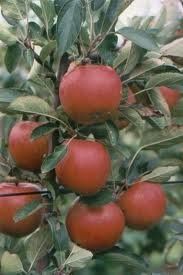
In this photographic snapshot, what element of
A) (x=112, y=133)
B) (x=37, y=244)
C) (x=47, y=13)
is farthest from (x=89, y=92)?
(x=37, y=244)

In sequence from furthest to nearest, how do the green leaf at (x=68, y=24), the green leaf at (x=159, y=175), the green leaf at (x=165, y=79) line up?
the green leaf at (x=159, y=175) → the green leaf at (x=165, y=79) → the green leaf at (x=68, y=24)

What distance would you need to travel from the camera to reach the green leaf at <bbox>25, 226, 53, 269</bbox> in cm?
122

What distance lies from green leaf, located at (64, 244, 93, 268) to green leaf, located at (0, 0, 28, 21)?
0.38 metres

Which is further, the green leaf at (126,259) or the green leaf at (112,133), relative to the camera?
the green leaf at (126,259)

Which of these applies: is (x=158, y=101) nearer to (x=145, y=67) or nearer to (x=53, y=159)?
(x=145, y=67)

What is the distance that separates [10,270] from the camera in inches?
48.1

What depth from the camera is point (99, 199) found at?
1.19 meters

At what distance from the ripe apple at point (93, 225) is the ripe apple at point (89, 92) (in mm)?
167

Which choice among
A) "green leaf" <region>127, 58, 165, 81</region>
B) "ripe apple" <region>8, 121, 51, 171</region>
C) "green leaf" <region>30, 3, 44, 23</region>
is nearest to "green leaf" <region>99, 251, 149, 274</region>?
"ripe apple" <region>8, 121, 51, 171</region>

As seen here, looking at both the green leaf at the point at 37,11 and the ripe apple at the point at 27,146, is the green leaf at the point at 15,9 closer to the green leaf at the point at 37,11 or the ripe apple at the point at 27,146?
the green leaf at the point at 37,11

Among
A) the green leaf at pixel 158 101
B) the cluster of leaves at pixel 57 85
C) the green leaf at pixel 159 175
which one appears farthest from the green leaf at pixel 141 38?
the green leaf at pixel 159 175

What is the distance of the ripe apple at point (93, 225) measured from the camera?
1.18 meters

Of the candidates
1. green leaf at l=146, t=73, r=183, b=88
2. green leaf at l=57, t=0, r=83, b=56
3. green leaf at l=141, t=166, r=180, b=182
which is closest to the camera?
green leaf at l=57, t=0, r=83, b=56

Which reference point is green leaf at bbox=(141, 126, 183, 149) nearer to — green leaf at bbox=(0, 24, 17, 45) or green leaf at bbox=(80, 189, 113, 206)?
green leaf at bbox=(80, 189, 113, 206)
